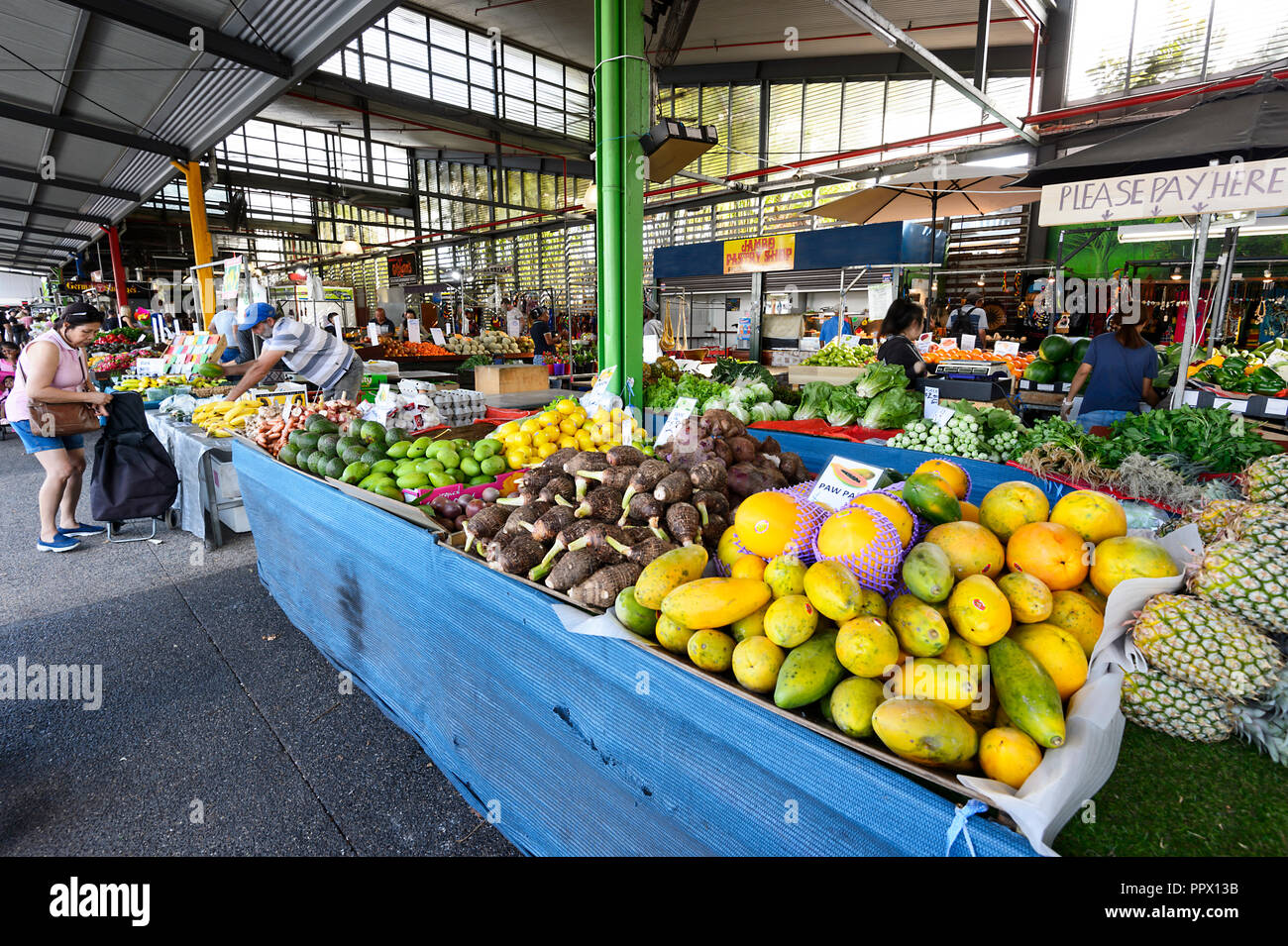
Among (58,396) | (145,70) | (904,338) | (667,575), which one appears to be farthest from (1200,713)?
(145,70)

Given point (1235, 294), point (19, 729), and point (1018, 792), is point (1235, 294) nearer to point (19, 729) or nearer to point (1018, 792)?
point (1018, 792)

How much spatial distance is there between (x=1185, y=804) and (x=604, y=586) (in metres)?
1.30

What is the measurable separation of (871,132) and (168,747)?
1577 centimetres

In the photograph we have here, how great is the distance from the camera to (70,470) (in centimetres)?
527

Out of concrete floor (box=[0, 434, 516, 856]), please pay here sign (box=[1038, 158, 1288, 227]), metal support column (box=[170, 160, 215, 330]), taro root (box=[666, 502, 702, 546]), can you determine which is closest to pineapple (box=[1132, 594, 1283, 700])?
taro root (box=[666, 502, 702, 546])

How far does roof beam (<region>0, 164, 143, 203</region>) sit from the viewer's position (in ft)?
42.5

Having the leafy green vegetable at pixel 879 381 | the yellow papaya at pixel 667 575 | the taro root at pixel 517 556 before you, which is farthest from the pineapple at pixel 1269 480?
the leafy green vegetable at pixel 879 381

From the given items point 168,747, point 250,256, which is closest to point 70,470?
point 168,747

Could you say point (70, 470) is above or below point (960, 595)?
below

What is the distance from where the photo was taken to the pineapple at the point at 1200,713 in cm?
126

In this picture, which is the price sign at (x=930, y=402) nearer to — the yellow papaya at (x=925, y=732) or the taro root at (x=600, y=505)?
the taro root at (x=600, y=505)

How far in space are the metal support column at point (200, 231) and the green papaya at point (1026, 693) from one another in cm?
1394

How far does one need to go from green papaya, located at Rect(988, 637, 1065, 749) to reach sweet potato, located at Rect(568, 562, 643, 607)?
3.00 ft
